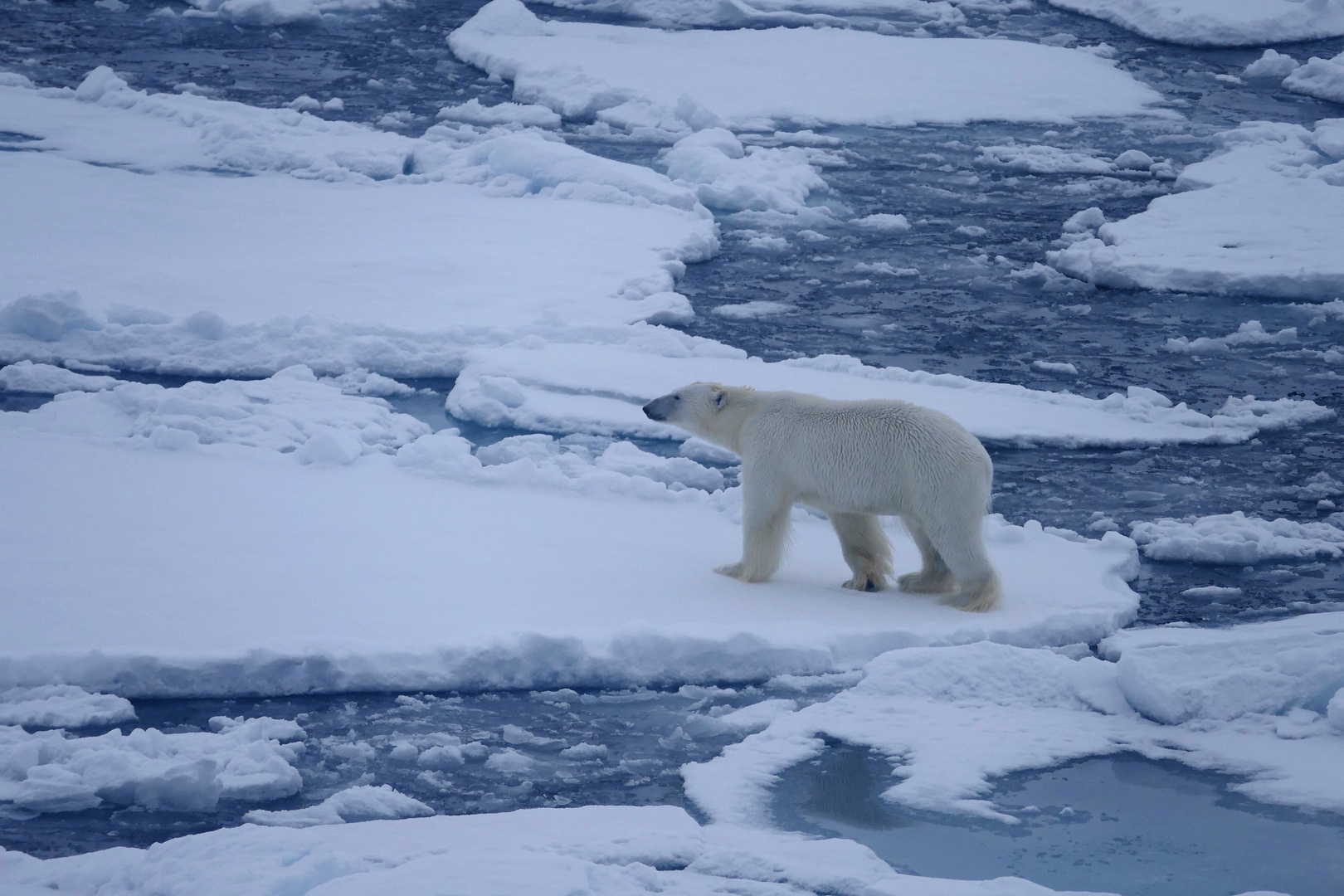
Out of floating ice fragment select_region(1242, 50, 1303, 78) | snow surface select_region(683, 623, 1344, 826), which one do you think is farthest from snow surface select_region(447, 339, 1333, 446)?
floating ice fragment select_region(1242, 50, 1303, 78)

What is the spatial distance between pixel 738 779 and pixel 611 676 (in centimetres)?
70

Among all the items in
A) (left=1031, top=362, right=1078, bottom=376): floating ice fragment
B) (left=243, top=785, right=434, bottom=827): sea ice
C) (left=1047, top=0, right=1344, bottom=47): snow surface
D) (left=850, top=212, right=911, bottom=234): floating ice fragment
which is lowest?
(left=243, top=785, right=434, bottom=827): sea ice

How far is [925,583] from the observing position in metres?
5.12

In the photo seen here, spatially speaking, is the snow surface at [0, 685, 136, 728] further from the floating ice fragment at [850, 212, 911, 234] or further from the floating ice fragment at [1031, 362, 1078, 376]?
the floating ice fragment at [850, 212, 911, 234]

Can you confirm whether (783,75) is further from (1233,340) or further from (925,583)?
(925,583)

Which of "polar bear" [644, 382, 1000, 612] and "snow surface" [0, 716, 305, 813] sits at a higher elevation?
"polar bear" [644, 382, 1000, 612]

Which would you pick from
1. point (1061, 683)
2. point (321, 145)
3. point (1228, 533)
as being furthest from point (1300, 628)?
point (321, 145)

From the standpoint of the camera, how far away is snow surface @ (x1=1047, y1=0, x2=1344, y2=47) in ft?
62.8

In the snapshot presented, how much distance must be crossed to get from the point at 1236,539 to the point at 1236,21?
15.8 meters

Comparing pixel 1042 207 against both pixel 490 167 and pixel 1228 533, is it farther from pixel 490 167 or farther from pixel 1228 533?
pixel 1228 533

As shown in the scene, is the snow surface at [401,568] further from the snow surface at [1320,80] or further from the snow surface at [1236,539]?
the snow surface at [1320,80]

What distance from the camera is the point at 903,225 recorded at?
1113 centimetres

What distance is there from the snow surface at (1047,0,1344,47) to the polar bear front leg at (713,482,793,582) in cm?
1660

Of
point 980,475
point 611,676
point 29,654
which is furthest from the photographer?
point 980,475
